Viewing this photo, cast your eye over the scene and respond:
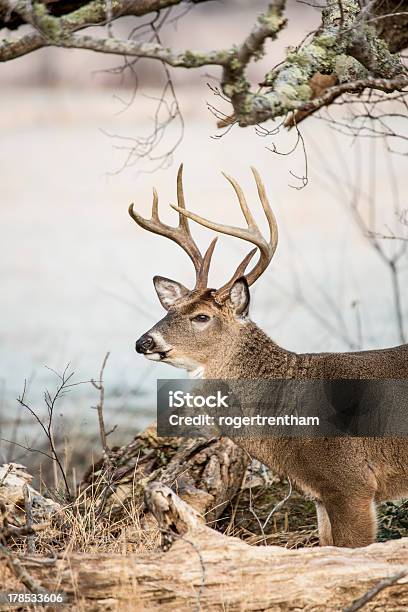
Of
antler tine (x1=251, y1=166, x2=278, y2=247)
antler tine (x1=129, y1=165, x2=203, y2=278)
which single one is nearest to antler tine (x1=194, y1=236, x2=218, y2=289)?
antler tine (x1=129, y1=165, x2=203, y2=278)

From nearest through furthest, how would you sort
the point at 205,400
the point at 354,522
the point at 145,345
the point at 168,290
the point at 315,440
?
the point at 354,522
the point at 315,440
the point at 145,345
the point at 205,400
the point at 168,290

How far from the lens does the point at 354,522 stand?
666cm

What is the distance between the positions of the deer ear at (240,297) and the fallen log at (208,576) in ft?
7.12

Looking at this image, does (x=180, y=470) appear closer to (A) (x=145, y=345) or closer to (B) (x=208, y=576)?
(A) (x=145, y=345)

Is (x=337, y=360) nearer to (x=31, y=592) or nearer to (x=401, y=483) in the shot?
(x=401, y=483)

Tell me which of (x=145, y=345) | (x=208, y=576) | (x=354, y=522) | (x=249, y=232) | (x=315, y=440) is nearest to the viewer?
(x=208, y=576)

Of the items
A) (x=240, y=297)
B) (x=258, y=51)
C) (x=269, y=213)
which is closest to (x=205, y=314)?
(x=240, y=297)

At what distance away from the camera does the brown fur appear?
21.9 ft

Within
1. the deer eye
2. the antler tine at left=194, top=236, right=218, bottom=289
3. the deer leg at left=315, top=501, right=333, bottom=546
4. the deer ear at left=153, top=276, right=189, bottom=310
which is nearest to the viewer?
the deer leg at left=315, top=501, right=333, bottom=546

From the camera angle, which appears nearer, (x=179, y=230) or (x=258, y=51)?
(x=258, y=51)

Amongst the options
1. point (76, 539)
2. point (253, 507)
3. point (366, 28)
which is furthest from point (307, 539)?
point (366, 28)

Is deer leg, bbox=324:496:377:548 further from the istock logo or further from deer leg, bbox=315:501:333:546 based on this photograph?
the istock logo

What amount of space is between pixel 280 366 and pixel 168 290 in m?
1.05
